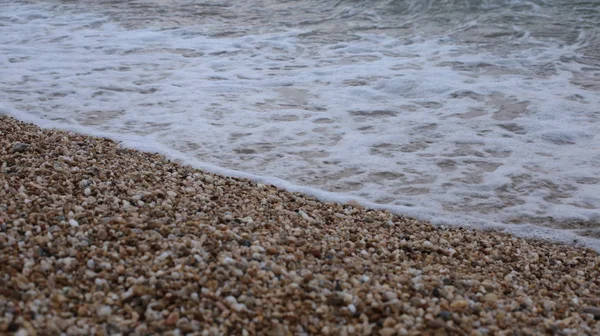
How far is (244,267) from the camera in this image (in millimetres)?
2326

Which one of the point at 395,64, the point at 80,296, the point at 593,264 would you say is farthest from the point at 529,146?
the point at 80,296

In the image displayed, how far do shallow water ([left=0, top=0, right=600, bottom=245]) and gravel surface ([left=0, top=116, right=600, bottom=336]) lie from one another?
2.15 feet

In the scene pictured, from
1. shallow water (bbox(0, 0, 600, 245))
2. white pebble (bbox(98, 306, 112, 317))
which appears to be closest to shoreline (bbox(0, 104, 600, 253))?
shallow water (bbox(0, 0, 600, 245))

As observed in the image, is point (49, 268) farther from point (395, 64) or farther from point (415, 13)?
point (415, 13)

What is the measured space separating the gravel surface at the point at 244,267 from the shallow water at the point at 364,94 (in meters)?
0.66

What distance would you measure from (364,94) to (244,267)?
347 cm

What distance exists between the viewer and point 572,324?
2.25m

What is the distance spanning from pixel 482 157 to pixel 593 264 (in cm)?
149

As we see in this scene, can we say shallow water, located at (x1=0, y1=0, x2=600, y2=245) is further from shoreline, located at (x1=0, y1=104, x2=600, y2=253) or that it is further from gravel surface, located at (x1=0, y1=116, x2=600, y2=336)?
gravel surface, located at (x1=0, y1=116, x2=600, y2=336)

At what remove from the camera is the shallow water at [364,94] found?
396 centimetres

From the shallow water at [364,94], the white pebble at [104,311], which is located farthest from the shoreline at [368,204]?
the white pebble at [104,311]

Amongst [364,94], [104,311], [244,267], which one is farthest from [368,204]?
[364,94]

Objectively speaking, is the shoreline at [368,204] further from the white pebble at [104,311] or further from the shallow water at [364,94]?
the white pebble at [104,311]

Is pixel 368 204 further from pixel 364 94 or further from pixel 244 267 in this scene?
pixel 364 94
